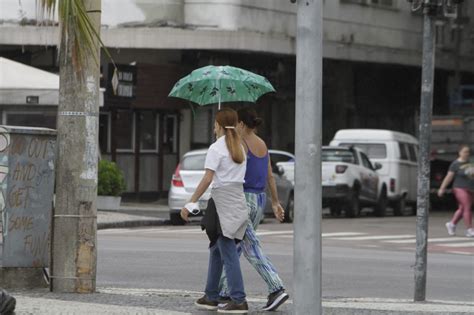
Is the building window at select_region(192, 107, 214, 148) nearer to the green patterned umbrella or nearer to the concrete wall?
the concrete wall

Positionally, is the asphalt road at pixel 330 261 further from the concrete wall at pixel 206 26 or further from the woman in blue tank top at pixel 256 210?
the concrete wall at pixel 206 26

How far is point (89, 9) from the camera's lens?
38.4ft

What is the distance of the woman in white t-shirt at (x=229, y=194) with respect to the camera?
11.1 m

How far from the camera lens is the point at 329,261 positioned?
18.2 metres

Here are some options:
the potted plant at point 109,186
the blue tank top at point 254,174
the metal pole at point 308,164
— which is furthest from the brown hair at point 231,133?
the potted plant at point 109,186

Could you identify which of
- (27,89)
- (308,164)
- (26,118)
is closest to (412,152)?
(26,118)

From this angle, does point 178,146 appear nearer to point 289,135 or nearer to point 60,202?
point 289,135

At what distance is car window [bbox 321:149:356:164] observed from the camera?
3244 centimetres

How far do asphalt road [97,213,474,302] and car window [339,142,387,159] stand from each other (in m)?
9.10

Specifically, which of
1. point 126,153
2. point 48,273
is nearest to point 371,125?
point 126,153

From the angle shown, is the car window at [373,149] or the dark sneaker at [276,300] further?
the car window at [373,149]

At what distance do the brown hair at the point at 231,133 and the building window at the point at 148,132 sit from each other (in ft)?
86.4

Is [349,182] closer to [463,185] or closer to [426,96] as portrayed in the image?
[463,185]

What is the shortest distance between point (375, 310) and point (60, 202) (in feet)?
10.1
